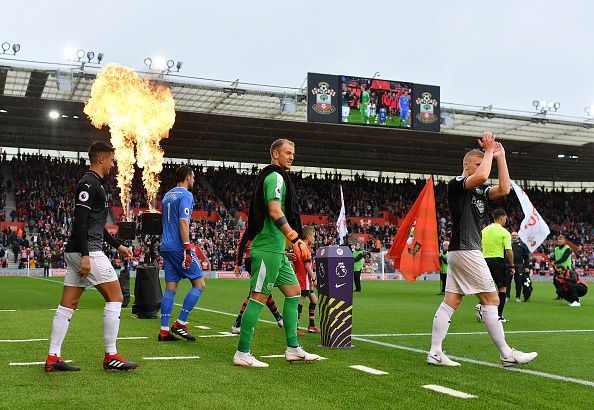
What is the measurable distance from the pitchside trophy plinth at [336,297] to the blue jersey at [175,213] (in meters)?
1.97

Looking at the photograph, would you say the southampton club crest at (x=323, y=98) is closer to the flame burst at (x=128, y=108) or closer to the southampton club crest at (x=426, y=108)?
the southampton club crest at (x=426, y=108)

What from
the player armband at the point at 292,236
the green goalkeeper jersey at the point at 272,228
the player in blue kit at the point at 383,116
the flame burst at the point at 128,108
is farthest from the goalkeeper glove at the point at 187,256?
the player in blue kit at the point at 383,116

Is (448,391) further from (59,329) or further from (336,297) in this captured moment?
(59,329)

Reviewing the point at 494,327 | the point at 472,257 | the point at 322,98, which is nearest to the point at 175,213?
the point at 472,257

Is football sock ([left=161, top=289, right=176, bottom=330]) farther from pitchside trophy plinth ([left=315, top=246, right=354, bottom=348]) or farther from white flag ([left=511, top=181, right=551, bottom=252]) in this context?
white flag ([left=511, top=181, right=551, bottom=252])

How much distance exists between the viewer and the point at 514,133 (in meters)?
44.2

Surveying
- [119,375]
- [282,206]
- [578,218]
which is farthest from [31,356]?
[578,218]

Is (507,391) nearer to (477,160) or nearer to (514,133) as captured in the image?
(477,160)

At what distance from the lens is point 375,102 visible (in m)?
36.6

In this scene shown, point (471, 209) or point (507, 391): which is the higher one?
point (471, 209)

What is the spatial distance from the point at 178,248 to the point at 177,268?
28 cm

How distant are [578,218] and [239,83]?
1436 inches

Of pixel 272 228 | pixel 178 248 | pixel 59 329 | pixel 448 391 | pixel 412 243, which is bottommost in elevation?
pixel 448 391

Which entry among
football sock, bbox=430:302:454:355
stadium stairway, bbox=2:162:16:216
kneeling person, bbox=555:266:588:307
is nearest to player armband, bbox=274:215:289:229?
football sock, bbox=430:302:454:355
